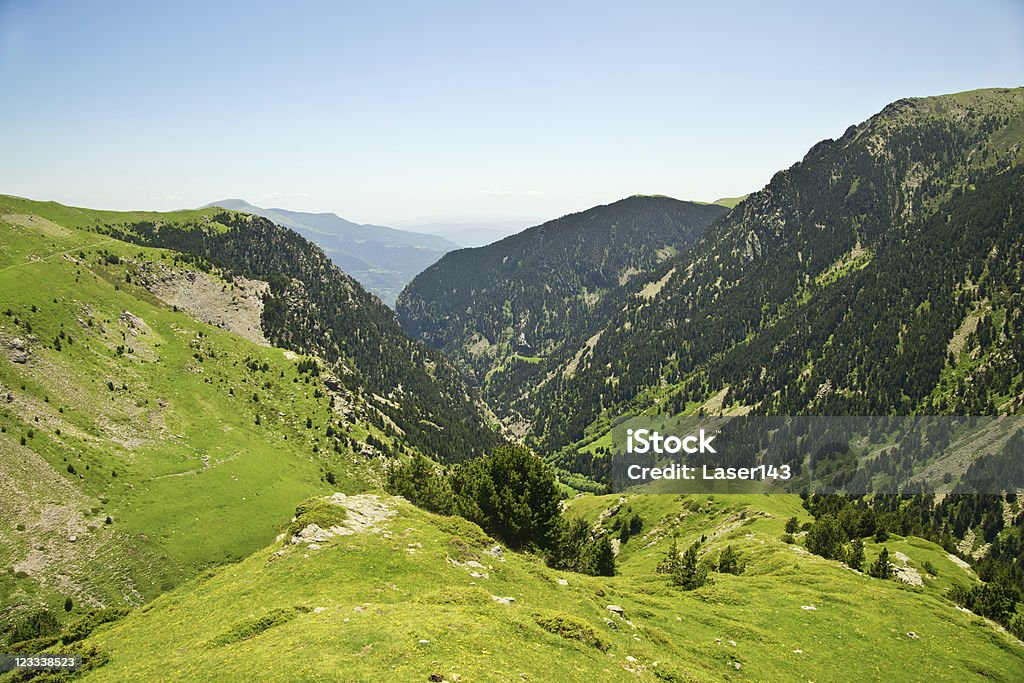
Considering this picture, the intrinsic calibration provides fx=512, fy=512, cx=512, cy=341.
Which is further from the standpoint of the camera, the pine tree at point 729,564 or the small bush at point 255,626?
the pine tree at point 729,564

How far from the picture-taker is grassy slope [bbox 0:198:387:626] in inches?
3004

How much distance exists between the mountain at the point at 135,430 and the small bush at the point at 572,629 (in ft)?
231

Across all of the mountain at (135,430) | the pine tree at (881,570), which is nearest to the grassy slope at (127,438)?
the mountain at (135,430)

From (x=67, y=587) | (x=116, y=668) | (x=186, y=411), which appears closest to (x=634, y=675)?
(x=116, y=668)

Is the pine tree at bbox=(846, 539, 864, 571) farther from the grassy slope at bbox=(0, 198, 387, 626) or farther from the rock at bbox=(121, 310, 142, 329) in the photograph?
the rock at bbox=(121, 310, 142, 329)

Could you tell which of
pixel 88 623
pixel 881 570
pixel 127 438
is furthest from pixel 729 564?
pixel 127 438

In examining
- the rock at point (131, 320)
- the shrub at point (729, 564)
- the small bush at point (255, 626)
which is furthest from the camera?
the rock at point (131, 320)

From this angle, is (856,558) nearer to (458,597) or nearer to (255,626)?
(458,597)

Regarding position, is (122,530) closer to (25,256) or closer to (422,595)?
(422,595)

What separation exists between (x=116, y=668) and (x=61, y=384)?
101 meters

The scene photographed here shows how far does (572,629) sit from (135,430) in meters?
110

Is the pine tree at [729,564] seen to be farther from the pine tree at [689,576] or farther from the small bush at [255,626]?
the small bush at [255,626]

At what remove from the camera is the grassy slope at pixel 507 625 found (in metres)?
26.4

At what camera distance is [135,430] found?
106m
